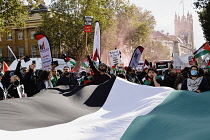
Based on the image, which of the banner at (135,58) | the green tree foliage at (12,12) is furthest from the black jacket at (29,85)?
the green tree foliage at (12,12)

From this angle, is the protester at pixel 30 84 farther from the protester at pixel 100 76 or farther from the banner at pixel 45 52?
the protester at pixel 100 76

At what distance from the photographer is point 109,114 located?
17.4 ft

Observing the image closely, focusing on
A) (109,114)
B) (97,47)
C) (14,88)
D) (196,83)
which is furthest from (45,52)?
(109,114)

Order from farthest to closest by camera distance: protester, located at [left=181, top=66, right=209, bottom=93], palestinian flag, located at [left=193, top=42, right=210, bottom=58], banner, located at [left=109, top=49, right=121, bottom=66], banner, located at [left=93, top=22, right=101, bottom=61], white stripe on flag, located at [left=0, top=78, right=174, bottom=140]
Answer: palestinian flag, located at [left=193, top=42, right=210, bottom=58] < banner, located at [left=109, top=49, right=121, bottom=66] < banner, located at [left=93, top=22, right=101, bottom=61] < protester, located at [left=181, top=66, right=209, bottom=93] < white stripe on flag, located at [left=0, top=78, right=174, bottom=140]

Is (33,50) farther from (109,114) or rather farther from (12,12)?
(109,114)

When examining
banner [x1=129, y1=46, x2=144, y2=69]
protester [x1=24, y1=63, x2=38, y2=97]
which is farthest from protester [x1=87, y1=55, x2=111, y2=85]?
banner [x1=129, y1=46, x2=144, y2=69]

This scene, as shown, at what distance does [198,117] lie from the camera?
4504mm

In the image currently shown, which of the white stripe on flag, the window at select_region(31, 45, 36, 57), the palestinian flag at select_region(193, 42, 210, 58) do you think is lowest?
the white stripe on flag

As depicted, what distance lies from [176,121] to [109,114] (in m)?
1.43

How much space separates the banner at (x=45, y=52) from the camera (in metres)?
9.98

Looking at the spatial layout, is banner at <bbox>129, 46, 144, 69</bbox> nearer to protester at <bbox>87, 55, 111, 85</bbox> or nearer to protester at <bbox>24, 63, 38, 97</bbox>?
protester at <bbox>87, 55, 111, 85</bbox>

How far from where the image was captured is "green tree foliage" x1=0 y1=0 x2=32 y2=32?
1934 centimetres

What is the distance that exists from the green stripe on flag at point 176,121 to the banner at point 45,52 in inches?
206

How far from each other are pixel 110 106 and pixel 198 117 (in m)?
1.65
